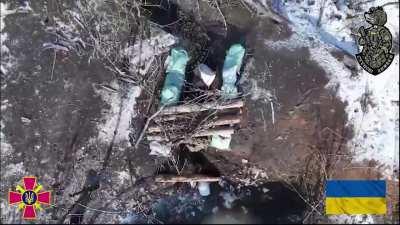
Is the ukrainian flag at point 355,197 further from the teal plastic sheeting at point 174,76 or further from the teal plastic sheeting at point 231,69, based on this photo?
the teal plastic sheeting at point 174,76

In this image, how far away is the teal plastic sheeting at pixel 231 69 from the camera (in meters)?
4.70

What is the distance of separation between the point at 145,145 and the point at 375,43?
279cm

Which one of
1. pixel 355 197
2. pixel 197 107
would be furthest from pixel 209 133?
pixel 355 197

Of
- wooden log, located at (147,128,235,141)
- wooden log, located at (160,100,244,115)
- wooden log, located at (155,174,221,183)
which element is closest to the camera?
wooden log, located at (160,100,244,115)

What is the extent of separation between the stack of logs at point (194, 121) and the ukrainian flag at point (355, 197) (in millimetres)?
1424

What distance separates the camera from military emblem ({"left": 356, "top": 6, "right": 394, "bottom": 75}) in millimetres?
4844

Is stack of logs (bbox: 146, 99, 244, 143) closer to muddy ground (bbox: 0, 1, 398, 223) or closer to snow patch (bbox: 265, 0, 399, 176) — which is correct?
muddy ground (bbox: 0, 1, 398, 223)

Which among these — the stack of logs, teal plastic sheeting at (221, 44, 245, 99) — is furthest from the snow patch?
the stack of logs

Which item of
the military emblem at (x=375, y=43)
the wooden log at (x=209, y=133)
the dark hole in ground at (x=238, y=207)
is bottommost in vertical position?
the dark hole in ground at (x=238, y=207)

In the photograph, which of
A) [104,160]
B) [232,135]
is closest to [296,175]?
[232,135]

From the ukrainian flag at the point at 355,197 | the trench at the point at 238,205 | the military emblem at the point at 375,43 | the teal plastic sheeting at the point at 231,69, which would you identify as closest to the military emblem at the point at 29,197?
the trench at the point at 238,205

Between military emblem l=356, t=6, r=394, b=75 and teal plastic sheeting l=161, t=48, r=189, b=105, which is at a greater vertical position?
military emblem l=356, t=6, r=394, b=75

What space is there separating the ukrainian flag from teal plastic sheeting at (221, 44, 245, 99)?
1.58m

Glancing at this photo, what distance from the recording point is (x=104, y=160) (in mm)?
4918
